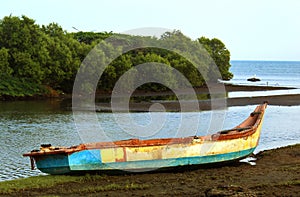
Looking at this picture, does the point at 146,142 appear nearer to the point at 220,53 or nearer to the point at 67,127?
the point at 67,127

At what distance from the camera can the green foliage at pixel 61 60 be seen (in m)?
56.9

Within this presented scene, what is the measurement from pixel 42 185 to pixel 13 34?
152 ft

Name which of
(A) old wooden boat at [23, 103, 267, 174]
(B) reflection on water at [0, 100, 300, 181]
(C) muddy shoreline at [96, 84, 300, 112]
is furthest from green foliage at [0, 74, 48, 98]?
(A) old wooden boat at [23, 103, 267, 174]

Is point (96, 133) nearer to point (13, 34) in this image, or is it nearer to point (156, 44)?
point (13, 34)

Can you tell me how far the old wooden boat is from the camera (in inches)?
603

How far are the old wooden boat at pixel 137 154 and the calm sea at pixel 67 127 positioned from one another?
2.38 metres

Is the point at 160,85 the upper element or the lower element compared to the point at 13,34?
lower

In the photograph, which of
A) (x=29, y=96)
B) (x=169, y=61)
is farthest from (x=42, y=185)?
(x=169, y=61)

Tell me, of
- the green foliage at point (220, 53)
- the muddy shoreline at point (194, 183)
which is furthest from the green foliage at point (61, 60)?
the muddy shoreline at point (194, 183)

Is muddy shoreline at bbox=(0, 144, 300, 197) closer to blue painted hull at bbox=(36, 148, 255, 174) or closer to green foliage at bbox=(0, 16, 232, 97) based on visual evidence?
blue painted hull at bbox=(36, 148, 255, 174)

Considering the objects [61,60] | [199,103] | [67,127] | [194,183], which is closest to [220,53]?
[61,60]

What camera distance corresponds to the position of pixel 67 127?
31.5 m

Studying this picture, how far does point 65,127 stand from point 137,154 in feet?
54.5

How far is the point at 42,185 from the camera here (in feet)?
46.9
